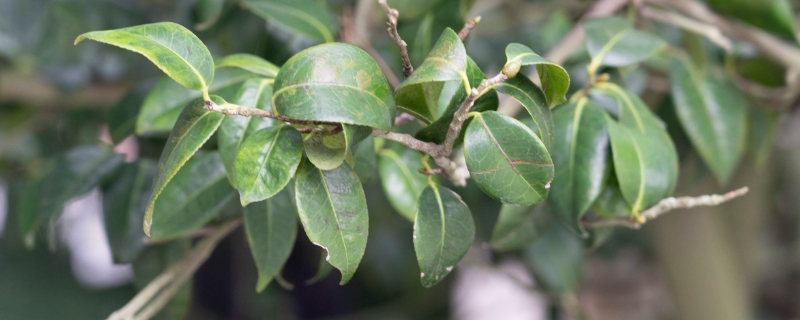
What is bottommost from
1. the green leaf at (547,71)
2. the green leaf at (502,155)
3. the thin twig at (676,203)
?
the thin twig at (676,203)

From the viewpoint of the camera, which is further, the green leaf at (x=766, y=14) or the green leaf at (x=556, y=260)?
Result: the green leaf at (x=556, y=260)

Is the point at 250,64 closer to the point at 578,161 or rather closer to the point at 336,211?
the point at 336,211

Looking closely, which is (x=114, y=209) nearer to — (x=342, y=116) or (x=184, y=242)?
(x=184, y=242)

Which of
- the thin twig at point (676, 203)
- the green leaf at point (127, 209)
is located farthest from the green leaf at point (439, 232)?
the green leaf at point (127, 209)

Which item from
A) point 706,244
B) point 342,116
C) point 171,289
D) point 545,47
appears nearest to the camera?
point 342,116

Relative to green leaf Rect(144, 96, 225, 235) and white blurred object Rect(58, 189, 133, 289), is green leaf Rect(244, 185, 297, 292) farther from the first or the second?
white blurred object Rect(58, 189, 133, 289)

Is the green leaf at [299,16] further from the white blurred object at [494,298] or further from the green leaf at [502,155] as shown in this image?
the white blurred object at [494,298]

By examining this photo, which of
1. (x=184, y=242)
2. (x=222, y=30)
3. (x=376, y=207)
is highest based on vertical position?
(x=222, y=30)

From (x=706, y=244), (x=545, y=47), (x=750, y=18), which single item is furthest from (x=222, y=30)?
(x=706, y=244)

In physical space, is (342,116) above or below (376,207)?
above
